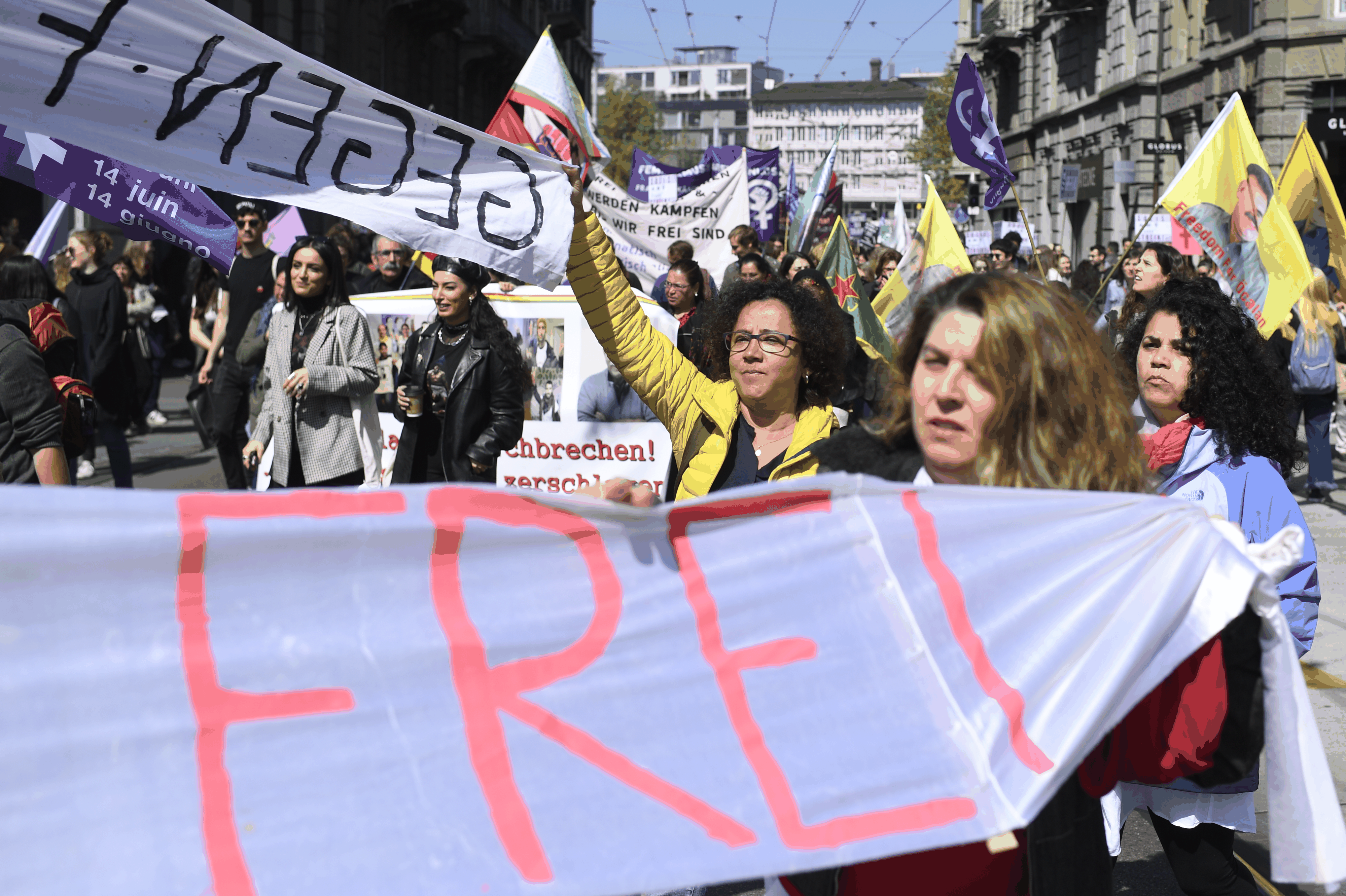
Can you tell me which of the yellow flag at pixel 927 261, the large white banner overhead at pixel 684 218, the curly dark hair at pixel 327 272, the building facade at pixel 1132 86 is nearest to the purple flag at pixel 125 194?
the curly dark hair at pixel 327 272

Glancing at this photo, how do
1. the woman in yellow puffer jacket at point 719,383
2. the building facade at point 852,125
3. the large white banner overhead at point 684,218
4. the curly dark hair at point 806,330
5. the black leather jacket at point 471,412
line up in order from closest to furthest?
the woman in yellow puffer jacket at point 719,383
the curly dark hair at point 806,330
the black leather jacket at point 471,412
the large white banner overhead at point 684,218
the building facade at point 852,125

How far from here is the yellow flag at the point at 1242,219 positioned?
22.9 ft

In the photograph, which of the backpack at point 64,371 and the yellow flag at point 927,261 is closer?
the backpack at point 64,371

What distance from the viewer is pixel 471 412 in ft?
17.7

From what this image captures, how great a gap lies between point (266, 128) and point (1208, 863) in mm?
2894

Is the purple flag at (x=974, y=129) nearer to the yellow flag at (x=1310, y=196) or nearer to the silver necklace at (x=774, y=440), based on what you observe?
the yellow flag at (x=1310, y=196)

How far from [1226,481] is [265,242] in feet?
34.2

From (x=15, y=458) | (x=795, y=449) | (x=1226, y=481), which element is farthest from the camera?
(x=15, y=458)

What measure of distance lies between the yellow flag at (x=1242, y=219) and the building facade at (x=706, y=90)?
146052 millimetres

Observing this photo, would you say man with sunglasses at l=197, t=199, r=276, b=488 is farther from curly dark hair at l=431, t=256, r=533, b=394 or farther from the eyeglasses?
the eyeglasses

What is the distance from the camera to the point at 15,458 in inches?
162

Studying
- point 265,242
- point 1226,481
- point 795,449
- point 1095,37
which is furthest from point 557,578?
point 1095,37

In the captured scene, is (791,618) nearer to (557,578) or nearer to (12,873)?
(557,578)

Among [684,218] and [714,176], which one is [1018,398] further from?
[714,176]
